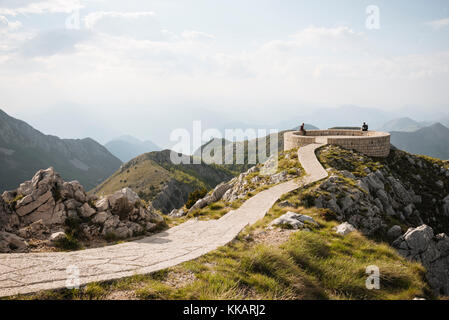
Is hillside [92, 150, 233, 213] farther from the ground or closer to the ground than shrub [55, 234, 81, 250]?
closer to the ground

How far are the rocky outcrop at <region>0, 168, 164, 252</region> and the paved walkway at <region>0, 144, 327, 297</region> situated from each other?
58.6 inches

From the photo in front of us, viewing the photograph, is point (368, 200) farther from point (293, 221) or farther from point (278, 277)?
point (278, 277)

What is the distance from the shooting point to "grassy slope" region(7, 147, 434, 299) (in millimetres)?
6426

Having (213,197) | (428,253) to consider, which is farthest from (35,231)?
(428,253)

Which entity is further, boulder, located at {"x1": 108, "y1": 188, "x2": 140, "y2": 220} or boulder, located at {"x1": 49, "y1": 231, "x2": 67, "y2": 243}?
boulder, located at {"x1": 108, "y1": 188, "x2": 140, "y2": 220}

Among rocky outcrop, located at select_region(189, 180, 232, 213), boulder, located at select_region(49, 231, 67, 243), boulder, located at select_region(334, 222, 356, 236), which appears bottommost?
rocky outcrop, located at select_region(189, 180, 232, 213)

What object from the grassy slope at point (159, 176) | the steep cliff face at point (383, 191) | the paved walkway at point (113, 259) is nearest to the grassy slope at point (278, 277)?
the paved walkway at point (113, 259)

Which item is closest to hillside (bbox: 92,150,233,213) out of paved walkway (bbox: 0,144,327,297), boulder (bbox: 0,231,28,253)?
paved walkway (bbox: 0,144,327,297)

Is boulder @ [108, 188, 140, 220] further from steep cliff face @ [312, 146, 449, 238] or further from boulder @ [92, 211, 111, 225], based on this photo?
steep cliff face @ [312, 146, 449, 238]

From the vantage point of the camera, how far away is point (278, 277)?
7508mm

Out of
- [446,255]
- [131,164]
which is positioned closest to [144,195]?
[131,164]

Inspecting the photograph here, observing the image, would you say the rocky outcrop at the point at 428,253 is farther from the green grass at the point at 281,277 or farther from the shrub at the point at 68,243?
the shrub at the point at 68,243
